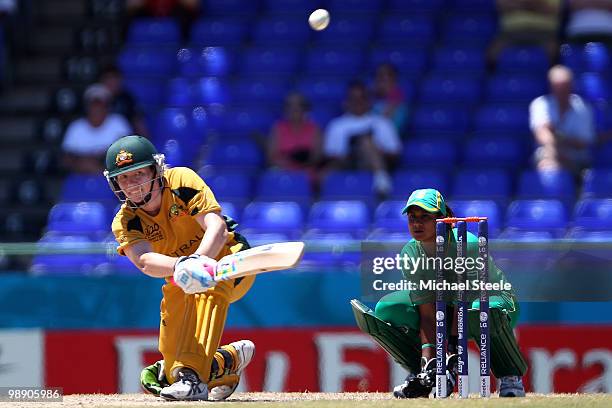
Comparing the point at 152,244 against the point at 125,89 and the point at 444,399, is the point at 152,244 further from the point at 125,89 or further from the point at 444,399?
the point at 125,89

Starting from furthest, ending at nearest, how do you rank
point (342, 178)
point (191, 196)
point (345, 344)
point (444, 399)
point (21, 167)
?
point (21, 167) → point (342, 178) → point (345, 344) → point (191, 196) → point (444, 399)

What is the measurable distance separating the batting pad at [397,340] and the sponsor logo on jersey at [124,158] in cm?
169

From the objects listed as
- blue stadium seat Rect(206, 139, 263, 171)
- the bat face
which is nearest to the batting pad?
the bat face

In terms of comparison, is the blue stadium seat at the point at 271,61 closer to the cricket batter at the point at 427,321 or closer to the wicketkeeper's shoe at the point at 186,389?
the cricket batter at the point at 427,321

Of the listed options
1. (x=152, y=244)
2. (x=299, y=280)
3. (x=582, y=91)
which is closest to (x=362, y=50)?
(x=582, y=91)

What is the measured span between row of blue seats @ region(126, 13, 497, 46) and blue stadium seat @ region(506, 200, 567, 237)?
3189mm

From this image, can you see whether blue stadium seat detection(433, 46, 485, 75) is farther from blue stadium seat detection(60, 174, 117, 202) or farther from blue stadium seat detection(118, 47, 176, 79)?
blue stadium seat detection(60, 174, 117, 202)

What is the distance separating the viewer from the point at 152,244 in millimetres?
8125

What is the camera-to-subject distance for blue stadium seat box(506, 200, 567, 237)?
11531 millimetres

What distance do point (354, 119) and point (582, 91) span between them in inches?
97.0

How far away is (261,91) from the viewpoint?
14438mm

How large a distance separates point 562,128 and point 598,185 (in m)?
0.84

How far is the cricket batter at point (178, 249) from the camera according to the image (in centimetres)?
771

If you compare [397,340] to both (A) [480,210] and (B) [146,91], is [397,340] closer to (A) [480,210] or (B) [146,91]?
(A) [480,210]
